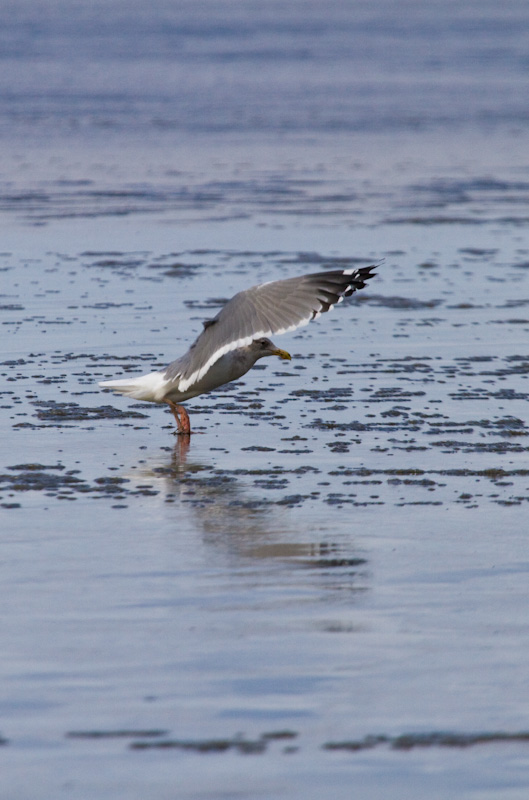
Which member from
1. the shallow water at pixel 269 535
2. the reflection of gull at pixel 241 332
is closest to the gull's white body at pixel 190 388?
the reflection of gull at pixel 241 332

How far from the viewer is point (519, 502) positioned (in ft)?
30.8

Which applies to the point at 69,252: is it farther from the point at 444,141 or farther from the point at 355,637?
the point at 444,141

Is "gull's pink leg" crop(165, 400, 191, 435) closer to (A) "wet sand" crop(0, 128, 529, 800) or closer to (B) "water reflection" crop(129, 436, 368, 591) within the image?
(A) "wet sand" crop(0, 128, 529, 800)

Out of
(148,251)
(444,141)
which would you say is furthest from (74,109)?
(148,251)

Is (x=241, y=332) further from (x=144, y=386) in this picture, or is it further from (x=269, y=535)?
(x=269, y=535)

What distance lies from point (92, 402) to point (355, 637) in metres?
6.03

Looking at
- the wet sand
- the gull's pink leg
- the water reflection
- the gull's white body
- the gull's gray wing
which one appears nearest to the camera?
the wet sand

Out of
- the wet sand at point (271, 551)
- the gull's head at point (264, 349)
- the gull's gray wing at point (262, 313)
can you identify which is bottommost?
the wet sand at point (271, 551)

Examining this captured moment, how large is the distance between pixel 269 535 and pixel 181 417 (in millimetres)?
2988

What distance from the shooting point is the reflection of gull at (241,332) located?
1112cm

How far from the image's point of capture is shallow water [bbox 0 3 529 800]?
589cm

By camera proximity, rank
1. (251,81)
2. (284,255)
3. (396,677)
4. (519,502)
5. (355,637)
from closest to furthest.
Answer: (396,677)
(355,637)
(519,502)
(284,255)
(251,81)

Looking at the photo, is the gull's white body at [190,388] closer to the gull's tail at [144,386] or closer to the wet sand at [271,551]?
the gull's tail at [144,386]

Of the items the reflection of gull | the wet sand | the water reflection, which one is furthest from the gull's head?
the water reflection
